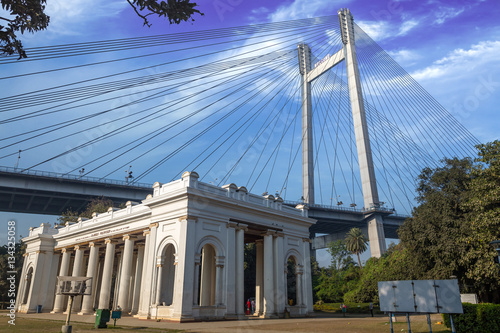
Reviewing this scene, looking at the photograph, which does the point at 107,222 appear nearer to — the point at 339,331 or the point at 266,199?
the point at 266,199

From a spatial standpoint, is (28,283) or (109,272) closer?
(109,272)

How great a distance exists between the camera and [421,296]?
1377cm

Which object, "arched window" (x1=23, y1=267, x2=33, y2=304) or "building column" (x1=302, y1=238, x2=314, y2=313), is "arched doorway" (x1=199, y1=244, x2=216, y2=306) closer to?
"building column" (x1=302, y1=238, x2=314, y2=313)

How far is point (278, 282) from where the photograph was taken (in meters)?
32.9

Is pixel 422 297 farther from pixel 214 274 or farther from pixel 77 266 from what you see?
pixel 77 266

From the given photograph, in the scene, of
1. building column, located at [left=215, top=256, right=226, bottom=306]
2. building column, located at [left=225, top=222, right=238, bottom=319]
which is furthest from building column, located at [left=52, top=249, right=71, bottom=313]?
building column, located at [left=225, top=222, right=238, bottom=319]

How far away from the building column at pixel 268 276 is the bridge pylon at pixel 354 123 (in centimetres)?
3764

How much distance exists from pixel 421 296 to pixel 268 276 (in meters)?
20.2

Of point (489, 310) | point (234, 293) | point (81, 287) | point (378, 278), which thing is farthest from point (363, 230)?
point (81, 287)

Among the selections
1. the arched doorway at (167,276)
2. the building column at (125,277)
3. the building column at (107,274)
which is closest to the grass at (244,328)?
the arched doorway at (167,276)

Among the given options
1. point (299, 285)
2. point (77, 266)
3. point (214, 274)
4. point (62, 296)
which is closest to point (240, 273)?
point (214, 274)

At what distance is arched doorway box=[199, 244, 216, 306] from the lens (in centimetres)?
2922

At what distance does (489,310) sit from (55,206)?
82321 mm

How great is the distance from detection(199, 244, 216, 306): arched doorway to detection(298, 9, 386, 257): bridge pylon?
1678 inches
